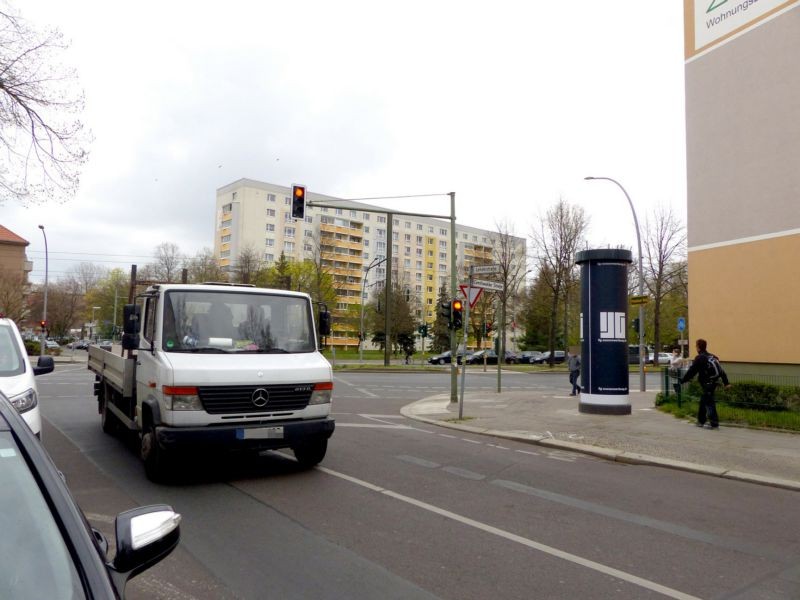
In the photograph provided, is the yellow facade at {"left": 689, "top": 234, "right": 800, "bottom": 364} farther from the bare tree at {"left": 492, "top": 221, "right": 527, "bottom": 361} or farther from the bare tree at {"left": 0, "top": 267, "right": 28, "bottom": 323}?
the bare tree at {"left": 0, "top": 267, "right": 28, "bottom": 323}

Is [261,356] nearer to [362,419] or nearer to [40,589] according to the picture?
[40,589]

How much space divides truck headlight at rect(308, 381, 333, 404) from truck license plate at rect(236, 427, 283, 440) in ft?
1.90

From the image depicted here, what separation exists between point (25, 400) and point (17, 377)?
60 centimetres

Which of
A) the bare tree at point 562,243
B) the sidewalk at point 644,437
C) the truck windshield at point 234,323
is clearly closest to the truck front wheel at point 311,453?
the truck windshield at point 234,323

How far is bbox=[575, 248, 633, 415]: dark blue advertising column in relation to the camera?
1469 centimetres

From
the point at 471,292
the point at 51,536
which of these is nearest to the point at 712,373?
the point at 471,292

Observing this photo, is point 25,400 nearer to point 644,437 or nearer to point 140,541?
point 140,541

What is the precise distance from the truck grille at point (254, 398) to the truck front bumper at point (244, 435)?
17 cm

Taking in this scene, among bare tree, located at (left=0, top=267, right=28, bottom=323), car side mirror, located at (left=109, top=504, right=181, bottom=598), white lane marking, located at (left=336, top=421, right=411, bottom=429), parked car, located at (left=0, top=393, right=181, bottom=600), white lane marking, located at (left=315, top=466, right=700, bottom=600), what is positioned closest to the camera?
parked car, located at (left=0, top=393, right=181, bottom=600)

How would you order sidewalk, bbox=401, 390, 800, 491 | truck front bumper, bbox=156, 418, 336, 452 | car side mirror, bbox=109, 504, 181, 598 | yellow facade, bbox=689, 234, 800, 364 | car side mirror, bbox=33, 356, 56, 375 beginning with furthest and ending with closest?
yellow facade, bbox=689, 234, 800, 364
sidewalk, bbox=401, 390, 800, 491
car side mirror, bbox=33, 356, 56, 375
truck front bumper, bbox=156, 418, 336, 452
car side mirror, bbox=109, 504, 181, 598

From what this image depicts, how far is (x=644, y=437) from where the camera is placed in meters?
11.3

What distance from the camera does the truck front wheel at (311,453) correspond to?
7785 mm

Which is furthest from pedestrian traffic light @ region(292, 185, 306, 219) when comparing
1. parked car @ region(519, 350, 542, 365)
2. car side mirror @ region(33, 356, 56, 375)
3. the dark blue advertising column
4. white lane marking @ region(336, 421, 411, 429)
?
parked car @ region(519, 350, 542, 365)

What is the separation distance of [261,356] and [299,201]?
11.2 meters
